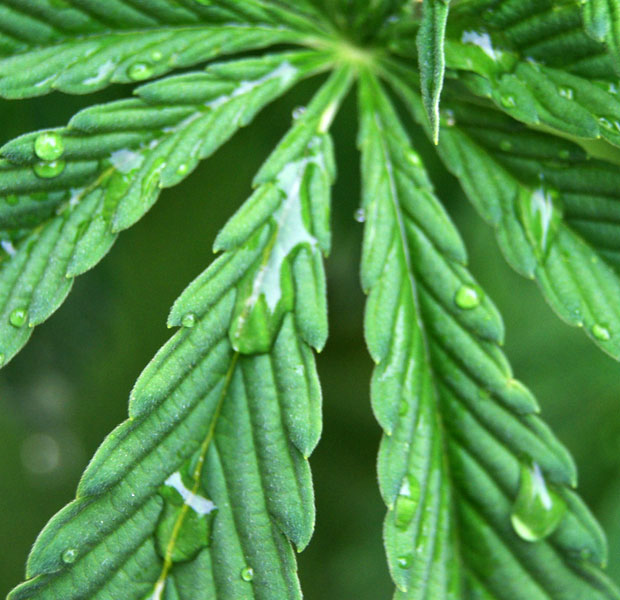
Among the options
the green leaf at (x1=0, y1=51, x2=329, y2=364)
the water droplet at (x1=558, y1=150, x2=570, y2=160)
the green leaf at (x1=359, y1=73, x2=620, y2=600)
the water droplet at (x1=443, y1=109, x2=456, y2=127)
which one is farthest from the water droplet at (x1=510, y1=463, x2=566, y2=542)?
the green leaf at (x1=0, y1=51, x2=329, y2=364)

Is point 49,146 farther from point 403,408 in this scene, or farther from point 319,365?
point 319,365

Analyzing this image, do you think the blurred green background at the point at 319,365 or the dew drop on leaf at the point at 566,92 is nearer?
the dew drop on leaf at the point at 566,92

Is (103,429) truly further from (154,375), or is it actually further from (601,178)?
(601,178)

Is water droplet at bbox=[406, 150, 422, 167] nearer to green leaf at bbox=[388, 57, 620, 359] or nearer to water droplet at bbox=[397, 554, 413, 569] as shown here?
green leaf at bbox=[388, 57, 620, 359]

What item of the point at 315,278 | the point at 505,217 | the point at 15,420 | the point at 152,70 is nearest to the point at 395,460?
the point at 315,278

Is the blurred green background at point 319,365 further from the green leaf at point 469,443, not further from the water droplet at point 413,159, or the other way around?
the green leaf at point 469,443

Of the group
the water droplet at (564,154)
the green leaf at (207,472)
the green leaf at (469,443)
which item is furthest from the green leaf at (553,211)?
the green leaf at (207,472)
